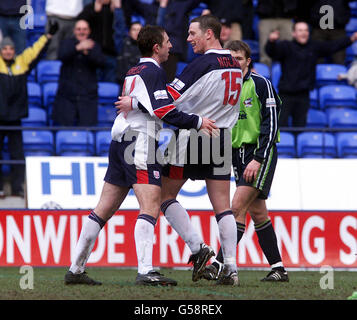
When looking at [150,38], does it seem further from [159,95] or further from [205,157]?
[205,157]

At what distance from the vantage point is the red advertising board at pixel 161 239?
10.0m

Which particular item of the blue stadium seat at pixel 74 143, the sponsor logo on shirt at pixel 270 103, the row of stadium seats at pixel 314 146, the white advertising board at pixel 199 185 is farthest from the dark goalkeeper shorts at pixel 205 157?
the row of stadium seats at pixel 314 146

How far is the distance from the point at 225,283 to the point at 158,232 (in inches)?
119

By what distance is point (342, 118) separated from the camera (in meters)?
13.6

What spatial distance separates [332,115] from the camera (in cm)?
1373

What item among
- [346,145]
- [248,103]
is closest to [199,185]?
[346,145]

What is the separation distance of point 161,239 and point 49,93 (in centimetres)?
428

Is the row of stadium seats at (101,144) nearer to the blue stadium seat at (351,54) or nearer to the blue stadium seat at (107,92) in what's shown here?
the blue stadium seat at (107,92)

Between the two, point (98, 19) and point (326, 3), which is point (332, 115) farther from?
point (98, 19)

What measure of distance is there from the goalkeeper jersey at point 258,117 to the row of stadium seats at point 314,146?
4527 millimetres

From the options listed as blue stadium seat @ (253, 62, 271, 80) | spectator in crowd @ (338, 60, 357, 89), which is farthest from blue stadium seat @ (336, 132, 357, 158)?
blue stadium seat @ (253, 62, 271, 80)

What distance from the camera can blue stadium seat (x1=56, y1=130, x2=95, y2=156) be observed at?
1233cm

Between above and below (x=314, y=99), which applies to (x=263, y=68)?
above
